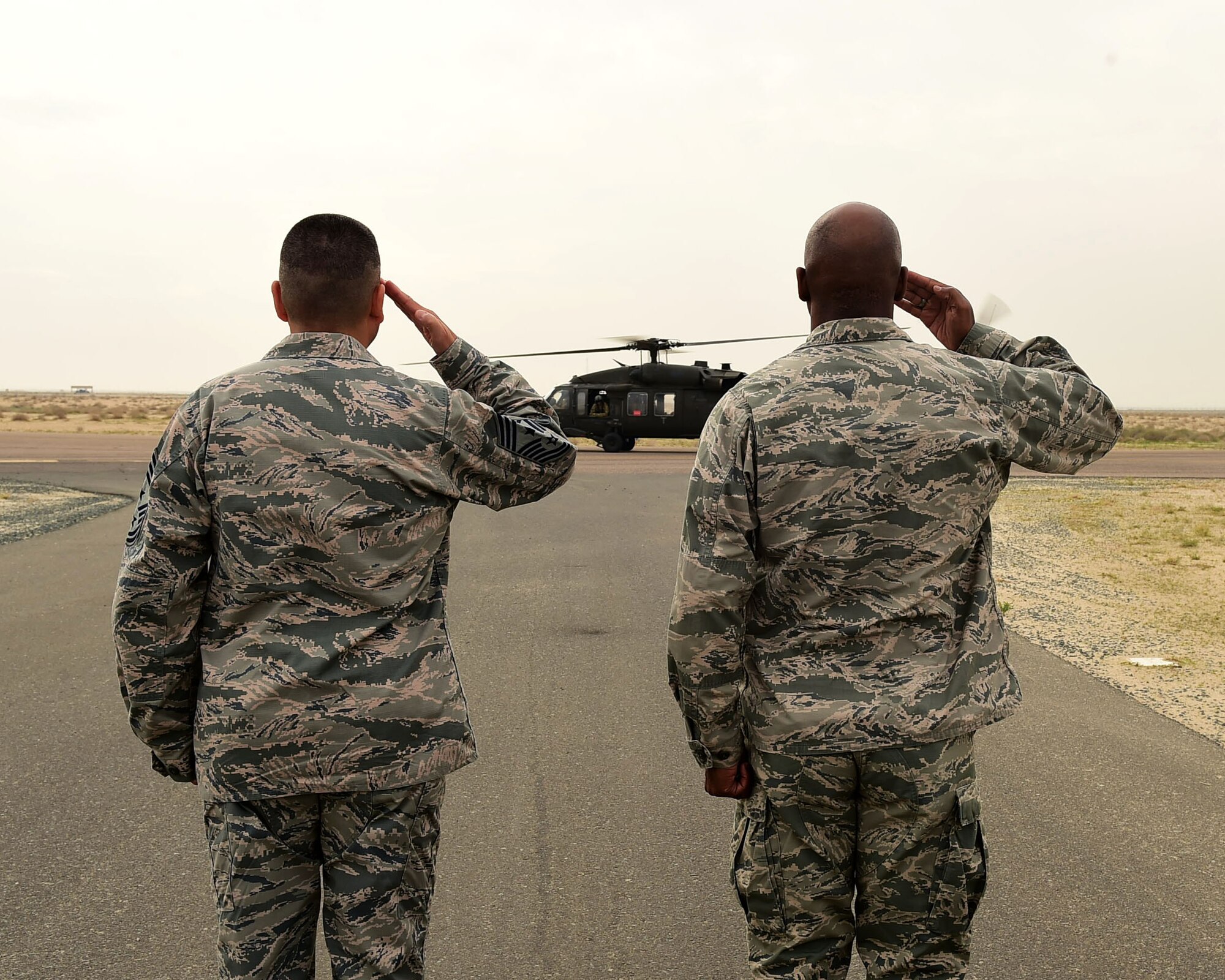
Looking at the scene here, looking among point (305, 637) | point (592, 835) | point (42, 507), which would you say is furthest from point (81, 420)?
point (305, 637)

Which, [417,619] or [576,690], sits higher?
[417,619]

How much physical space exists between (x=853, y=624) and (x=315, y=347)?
4.29 ft

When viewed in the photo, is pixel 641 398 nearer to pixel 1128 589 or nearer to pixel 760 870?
pixel 1128 589

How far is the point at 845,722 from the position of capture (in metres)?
2.28

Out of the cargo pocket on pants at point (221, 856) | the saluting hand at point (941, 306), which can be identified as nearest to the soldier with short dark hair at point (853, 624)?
the saluting hand at point (941, 306)

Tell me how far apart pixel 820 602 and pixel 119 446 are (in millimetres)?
32004

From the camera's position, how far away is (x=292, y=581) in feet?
7.27

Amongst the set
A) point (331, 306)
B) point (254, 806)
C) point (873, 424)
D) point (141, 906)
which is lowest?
point (141, 906)

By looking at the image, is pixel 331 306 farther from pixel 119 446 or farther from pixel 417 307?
pixel 119 446

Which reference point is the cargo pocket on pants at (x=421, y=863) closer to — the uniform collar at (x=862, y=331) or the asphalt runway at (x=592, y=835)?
the asphalt runway at (x=592, y=835)

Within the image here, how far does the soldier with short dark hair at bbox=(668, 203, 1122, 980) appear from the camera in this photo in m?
2.31

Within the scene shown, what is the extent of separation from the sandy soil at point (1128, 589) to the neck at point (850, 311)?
4.14 m

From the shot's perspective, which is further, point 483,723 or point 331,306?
point 483,723

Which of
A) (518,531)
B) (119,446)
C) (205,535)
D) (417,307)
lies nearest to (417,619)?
(205,535)
